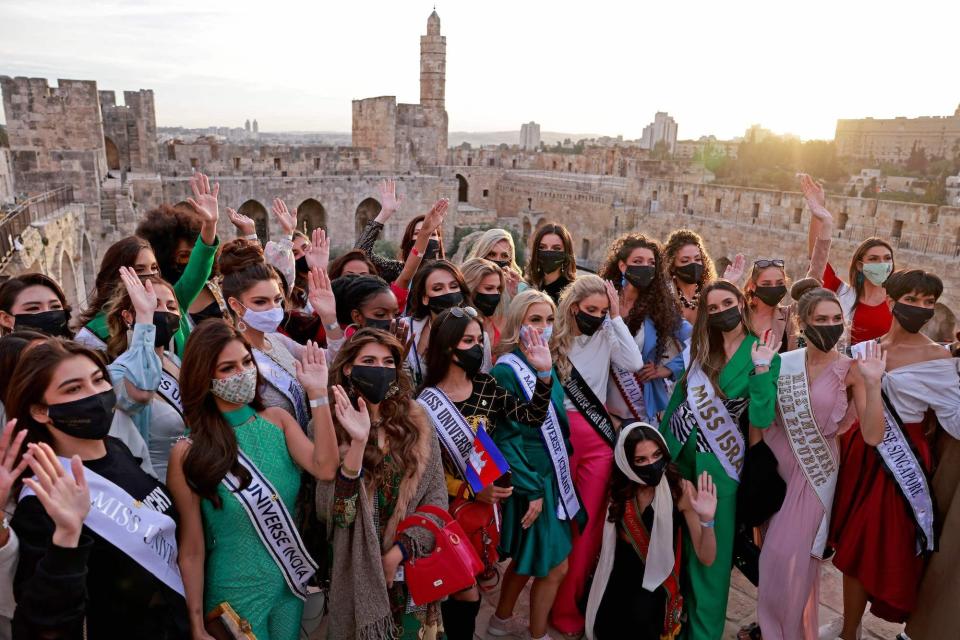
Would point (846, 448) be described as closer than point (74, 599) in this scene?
No

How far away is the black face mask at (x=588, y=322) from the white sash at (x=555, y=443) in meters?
0.46

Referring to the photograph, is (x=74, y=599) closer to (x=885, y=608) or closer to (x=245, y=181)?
(x=885, y=608)

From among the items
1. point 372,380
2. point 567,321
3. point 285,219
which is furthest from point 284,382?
point 285,219

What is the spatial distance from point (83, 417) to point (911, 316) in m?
3.34

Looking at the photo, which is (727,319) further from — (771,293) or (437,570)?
(437,570)

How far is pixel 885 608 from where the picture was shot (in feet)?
9.53

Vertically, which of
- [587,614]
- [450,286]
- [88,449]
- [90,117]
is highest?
[90,117]

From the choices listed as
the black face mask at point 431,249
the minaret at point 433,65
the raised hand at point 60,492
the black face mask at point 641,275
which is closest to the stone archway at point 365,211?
the minaret at point 433,65

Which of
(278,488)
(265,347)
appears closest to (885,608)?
(278,488)

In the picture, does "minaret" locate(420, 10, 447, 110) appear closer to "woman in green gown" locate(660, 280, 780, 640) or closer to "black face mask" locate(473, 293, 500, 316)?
"black face mask" locate(473, 293, 500, 316)

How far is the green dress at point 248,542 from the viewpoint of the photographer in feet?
7.19

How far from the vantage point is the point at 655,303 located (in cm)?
361

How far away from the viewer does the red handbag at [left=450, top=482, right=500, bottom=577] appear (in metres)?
2.66

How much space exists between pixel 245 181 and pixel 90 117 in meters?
6.01
